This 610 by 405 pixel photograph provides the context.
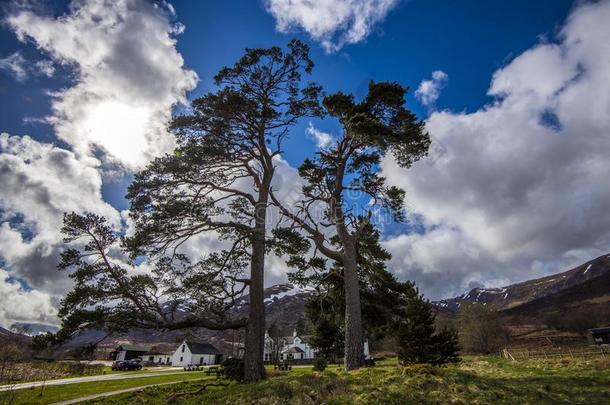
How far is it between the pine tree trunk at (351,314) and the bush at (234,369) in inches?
194

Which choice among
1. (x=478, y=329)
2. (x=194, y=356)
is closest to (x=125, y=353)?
(x=194, y=356)

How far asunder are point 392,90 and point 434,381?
13255 mm

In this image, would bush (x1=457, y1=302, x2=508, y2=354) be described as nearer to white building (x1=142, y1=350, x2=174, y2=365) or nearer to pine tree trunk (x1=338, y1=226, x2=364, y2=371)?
pine tree trunk (x1=338, y1=226, x2=364, y2=371)

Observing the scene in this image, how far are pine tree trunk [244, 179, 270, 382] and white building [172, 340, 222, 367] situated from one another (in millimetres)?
69457

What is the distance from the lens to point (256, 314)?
1473cm

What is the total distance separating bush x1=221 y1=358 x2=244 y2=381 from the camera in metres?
14.4

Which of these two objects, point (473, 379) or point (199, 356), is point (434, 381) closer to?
point (473, 379)

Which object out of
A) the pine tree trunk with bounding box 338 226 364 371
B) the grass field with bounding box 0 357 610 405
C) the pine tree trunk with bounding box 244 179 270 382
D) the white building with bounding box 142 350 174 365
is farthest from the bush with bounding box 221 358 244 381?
the white building with bounding box 142 350 174 365

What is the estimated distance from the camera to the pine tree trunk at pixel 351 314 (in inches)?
618

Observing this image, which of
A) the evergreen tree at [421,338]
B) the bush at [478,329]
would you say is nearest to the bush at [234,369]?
the evergreen tree at [421,338]

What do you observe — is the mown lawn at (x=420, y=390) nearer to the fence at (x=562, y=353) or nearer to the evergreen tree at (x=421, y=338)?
the evergreen tree at (x=421, y=338)

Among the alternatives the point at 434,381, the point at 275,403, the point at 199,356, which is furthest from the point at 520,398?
the point at 199,356

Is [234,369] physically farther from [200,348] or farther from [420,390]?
[200,348]

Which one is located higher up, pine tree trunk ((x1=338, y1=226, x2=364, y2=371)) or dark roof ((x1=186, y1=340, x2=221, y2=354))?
pine tree trunk ((x1=338, y1=226, x2=364, y2=371))
